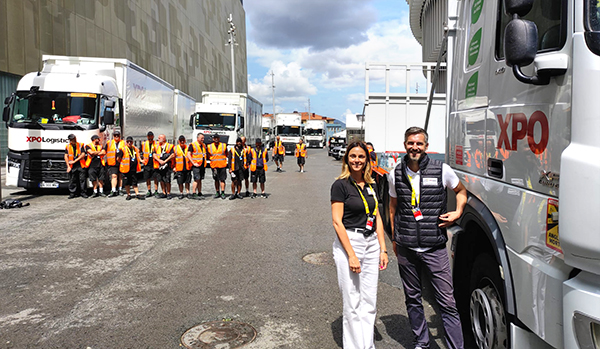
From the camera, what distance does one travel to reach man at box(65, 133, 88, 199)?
1301 centimetres

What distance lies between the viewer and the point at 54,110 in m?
13.6

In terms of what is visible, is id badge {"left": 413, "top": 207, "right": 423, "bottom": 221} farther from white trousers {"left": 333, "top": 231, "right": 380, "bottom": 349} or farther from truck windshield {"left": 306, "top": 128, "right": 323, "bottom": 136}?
truck windshield {"left": 306, "top": 128, "right": 323, "bottom": 136}

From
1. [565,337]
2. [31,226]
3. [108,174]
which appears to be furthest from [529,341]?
[108,174]

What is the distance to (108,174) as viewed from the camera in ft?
45.5

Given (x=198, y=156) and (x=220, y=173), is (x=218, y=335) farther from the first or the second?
(x=220, y=173)

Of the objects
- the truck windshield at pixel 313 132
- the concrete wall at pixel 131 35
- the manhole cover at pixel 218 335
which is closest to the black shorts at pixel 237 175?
the manhole cover at pixel 218 335

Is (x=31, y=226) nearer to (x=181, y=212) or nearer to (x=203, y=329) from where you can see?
(x=181, y=212)

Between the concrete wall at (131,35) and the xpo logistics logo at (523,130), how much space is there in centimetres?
2304

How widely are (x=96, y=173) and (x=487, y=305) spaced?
1216cm

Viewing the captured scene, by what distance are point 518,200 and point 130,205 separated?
10.6 metres

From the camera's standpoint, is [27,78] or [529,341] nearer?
[529,341]

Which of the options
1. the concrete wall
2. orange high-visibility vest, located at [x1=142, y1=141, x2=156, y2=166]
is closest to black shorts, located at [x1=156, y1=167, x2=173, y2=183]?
orange high-visibility vest, located at [x1=142, y1=141, x2=156, y2=166]

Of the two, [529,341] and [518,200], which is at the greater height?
[518,200]

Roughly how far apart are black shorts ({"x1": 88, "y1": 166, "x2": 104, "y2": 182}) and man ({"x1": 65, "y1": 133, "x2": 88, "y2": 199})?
16 centimetres
